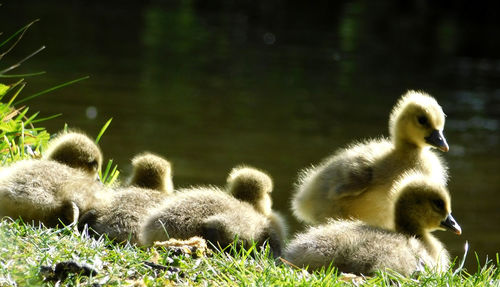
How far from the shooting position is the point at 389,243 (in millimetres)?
5141

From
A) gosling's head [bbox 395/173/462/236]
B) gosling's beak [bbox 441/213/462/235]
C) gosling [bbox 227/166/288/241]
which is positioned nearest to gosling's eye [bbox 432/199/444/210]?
gosling's head [bbox 395/173/462/236]

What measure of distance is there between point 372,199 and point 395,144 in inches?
28.4

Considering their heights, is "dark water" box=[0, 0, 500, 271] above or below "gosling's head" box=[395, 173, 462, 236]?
below

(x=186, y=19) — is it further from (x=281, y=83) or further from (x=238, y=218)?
(x=238, y=218)

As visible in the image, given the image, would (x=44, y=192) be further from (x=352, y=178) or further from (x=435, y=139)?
(x=435, y=139)

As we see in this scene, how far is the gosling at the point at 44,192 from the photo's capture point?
211 inches

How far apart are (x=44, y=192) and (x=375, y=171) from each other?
2.62 metres

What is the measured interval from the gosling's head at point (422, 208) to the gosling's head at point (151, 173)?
1.59 meters

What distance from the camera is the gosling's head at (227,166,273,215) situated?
19.6 feet

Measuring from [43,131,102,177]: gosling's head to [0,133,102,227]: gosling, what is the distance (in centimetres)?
19

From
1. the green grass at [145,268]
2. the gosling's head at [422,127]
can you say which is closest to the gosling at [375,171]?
the gosling's head at [422,127]

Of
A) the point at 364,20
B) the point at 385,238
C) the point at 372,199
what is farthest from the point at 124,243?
the point at 364,20

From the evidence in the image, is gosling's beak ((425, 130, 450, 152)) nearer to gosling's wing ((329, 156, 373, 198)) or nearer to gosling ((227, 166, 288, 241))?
gosling's wing ((329, 156, 373, 198))

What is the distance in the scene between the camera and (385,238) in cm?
519
